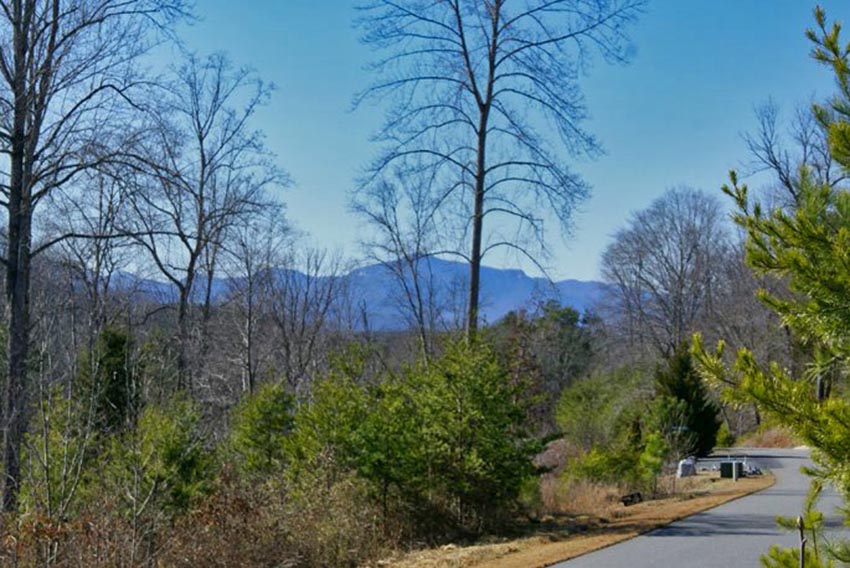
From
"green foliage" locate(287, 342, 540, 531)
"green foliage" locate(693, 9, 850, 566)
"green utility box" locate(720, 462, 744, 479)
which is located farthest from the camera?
"green utility box" locate(720, 462, 744, 479)

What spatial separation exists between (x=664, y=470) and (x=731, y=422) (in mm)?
27977

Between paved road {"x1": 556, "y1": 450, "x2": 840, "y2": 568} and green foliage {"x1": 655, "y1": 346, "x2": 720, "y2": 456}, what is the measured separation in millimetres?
10106

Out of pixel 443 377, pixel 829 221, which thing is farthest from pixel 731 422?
pixel 829 221

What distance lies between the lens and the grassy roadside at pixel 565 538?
37.8ft

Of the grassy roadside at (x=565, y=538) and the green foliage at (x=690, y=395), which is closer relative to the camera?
the grassy roadside at (x=565, y=538)

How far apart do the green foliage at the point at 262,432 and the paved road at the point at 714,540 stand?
266 inches

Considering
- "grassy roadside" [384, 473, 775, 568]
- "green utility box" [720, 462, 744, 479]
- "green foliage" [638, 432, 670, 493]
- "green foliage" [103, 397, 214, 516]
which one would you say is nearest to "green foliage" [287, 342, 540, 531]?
"grassy roadside" [384, 473, 775, 568]

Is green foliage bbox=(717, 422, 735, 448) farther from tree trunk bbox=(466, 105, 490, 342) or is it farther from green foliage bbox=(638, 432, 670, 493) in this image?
tree trunk bbox=(466, 105, 490, 342)

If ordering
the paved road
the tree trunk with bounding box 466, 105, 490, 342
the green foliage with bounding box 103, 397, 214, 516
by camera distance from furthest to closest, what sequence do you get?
the tree trunk with bounding box 466, 105, 490, 342, the paved road, the green foliage with bounding box 103, 397, 214, 516

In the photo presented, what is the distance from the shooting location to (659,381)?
2938 centimetres

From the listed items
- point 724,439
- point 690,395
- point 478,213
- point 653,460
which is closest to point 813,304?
point 478,213

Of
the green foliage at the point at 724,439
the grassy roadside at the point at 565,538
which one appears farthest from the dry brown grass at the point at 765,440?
the grassy roadside at the point at 565,538

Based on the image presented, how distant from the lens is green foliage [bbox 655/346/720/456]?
94.0 ft

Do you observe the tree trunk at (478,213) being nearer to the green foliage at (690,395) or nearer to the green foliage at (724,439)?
the green foliage at (690,395)
